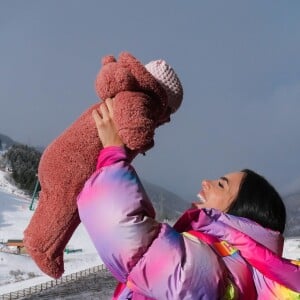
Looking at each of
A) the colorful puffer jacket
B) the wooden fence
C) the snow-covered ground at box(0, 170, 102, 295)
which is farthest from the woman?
the wooden fence

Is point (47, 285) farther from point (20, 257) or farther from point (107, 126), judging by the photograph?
point (107, 126)

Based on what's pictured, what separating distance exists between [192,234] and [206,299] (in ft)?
0.69

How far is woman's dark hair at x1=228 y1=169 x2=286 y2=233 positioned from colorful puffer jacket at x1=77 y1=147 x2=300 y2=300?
0.34 metres

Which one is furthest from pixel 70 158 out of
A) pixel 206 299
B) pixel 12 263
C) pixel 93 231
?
pixel 12 263

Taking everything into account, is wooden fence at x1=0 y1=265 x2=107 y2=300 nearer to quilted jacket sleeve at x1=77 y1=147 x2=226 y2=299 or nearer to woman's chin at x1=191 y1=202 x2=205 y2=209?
woman's chin at x1=191 y1=202 x2=205 y2=209

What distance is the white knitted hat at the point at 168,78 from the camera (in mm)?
1708

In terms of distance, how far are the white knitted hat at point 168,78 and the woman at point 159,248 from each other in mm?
164

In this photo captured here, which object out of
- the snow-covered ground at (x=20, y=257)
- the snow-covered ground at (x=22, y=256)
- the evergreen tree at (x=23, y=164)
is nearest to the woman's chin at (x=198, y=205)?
the snow-covered ground at (x=20, y=257)

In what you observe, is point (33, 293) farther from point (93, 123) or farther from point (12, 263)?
point (93, 123)

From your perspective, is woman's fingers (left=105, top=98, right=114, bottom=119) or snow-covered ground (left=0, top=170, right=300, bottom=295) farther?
snow-covered ground (left=0, top=170, right=300, bottom=295)

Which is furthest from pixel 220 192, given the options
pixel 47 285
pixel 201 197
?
pixel 47 285

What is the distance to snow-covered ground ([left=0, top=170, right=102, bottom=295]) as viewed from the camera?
26.1 metres

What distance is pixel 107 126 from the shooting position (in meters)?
1.59

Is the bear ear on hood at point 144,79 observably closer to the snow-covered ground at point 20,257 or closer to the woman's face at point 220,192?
the woman's face at point 220,192
